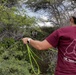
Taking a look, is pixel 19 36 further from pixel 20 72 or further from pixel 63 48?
pixel 63 48

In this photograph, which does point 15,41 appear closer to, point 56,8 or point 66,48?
point 66,48

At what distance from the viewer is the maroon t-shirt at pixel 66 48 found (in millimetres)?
3219

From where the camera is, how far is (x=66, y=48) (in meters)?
3.24

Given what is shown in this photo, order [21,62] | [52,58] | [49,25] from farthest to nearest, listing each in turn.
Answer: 1. [49,25]
2. [52,58]
3. [21,62]

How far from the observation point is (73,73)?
10.6ft

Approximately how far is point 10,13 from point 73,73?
4.65 m

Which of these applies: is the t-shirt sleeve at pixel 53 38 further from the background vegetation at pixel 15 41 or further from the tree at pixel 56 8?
the tree at pixel 56 8

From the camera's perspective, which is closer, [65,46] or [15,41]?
[65,46]

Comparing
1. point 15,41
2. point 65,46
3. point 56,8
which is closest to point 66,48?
point 65,46

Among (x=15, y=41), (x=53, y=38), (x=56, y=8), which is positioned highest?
(x=56, y=8)

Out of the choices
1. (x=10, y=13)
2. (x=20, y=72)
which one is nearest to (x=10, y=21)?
(x=10, y=13)

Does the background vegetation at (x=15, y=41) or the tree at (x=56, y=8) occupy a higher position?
the tree at (x=56, y=8)

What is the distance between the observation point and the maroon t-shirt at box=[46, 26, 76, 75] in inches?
127

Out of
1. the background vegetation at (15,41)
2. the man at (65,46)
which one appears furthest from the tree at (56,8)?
the man at (65,46)
